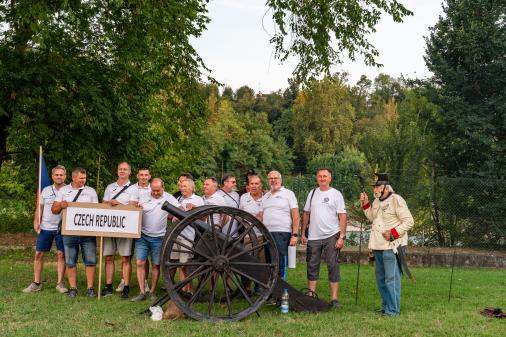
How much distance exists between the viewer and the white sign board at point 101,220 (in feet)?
27.3

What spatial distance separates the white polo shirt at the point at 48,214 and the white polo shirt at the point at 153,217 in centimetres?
130

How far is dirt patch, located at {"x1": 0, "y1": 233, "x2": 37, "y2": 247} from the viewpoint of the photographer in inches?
611

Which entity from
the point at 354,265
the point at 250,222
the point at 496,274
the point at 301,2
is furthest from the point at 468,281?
the point at 301,2

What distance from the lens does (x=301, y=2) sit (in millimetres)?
14195

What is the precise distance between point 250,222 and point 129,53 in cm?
591

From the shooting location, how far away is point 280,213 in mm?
8469

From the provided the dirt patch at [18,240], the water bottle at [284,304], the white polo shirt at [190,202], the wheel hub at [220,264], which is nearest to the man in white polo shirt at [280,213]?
the water bottle at [284,304]

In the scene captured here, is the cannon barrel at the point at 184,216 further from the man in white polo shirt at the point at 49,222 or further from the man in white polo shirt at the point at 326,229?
the man in white polo shirt at the point at 49,222

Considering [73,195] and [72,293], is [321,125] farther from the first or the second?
[72,293]

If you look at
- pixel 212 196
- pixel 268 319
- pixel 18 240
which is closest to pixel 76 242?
pixel 212 196

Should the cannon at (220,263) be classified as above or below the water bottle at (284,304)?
above

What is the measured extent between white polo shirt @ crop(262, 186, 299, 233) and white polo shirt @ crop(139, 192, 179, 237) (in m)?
1.21

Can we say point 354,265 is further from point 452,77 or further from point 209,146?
point 209,146

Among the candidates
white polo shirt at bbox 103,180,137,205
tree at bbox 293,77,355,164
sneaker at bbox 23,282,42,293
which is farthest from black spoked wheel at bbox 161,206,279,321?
tree at bbox 293,77,355,164
